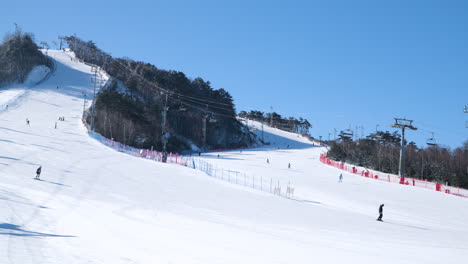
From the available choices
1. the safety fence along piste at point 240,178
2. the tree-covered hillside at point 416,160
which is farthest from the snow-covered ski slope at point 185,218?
the tree-covered hillside at point 416,160

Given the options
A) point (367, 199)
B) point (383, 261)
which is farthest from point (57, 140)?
point (383, 261)

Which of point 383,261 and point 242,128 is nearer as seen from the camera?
point 383,261

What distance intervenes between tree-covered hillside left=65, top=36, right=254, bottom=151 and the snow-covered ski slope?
32.2 m

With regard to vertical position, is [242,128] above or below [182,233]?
above

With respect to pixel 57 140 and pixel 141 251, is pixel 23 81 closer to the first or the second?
pixel 57 140

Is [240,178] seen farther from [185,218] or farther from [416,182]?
[185,218]

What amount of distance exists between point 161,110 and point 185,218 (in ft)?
243

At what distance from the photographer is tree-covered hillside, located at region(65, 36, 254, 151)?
235 ft

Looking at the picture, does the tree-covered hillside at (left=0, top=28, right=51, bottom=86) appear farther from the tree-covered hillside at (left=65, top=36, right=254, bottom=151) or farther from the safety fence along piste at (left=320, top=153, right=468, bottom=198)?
the safety fence along piste at (left=320, top=153, right=468, bottom=198)

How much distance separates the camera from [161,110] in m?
87.2

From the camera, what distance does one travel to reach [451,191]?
130ft

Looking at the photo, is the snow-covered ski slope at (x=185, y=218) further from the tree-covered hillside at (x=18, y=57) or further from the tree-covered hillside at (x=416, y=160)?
the tree-covered hillside at (x=18, y=57)

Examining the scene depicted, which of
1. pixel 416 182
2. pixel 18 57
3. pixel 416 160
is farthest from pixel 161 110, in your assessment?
pixel 416 182

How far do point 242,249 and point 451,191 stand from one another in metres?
37.0
